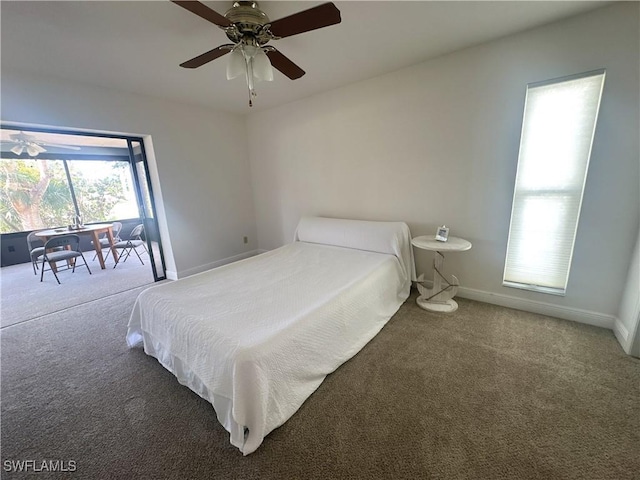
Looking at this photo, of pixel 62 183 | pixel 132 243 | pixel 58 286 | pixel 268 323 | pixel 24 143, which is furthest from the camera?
pixel 62 183

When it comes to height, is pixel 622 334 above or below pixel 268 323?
below

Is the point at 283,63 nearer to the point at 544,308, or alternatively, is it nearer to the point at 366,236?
the point at 366,236

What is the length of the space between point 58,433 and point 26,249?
5806mm

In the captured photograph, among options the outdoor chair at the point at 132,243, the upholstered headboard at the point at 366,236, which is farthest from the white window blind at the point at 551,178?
the outdoor chair at the point at 132,243

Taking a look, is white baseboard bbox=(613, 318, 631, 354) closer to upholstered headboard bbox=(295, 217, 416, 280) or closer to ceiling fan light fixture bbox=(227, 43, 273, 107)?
upholstered headboard bbox=(295, 217, 416, 280)

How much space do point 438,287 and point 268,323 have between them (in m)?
1.93

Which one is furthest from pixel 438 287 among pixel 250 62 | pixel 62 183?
pixel 62 183

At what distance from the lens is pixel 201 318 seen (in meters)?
1.56

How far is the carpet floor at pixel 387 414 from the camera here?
1.19 meters

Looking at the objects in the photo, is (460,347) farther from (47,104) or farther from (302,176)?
(47,104)

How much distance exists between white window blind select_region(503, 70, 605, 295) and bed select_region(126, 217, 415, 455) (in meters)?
1.04

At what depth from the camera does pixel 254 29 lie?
5.06 feet

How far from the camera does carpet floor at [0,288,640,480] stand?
1.19m

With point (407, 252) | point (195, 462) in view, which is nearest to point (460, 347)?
point (407, 252)
